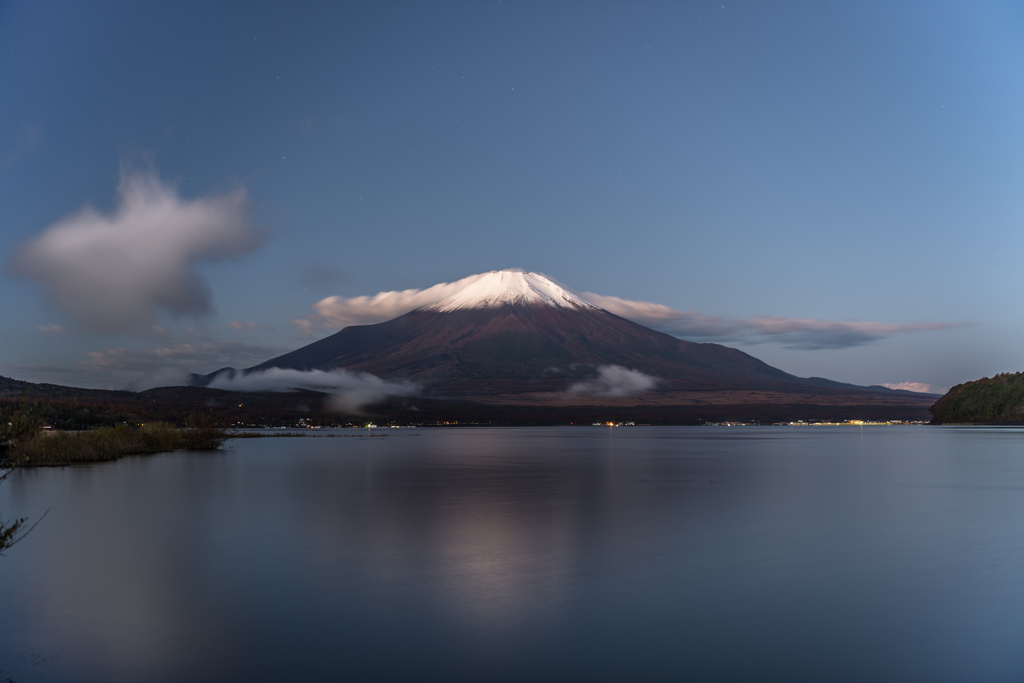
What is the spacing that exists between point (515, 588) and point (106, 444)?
1556 inches

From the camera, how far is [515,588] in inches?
431

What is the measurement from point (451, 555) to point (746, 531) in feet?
Result: 22.9

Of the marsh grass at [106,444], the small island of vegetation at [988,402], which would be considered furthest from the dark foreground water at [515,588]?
the small island of vegetation at [988,402]

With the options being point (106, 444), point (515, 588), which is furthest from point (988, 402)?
point (515, 588)

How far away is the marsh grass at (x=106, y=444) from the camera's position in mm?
35603

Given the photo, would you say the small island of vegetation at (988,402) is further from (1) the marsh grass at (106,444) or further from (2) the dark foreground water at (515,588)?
(1) the marsh grass at (106,444)

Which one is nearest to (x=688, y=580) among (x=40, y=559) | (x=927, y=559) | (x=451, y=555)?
(x=451, y=555)

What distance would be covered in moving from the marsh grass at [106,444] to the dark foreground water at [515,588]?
44.3ft

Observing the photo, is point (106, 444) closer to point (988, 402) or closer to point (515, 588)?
point (515, 588)

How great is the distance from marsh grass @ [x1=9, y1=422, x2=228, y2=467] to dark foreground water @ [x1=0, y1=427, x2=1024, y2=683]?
13.5 m

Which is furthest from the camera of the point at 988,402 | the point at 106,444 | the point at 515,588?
the point at 988,402

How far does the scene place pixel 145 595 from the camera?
35.0 ft

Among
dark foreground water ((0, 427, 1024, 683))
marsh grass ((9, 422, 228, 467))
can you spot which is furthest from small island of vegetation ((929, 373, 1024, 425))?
marsh grass ((9, 422, 228, 467))

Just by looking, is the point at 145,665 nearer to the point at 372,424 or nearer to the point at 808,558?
the point at 808,558
